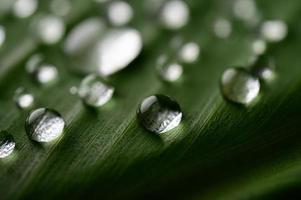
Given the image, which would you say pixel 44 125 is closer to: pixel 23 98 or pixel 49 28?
pixel 23 98

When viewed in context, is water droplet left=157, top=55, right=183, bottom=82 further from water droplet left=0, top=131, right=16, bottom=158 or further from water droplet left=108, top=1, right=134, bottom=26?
water droplet left=0, top=131, right=16, bottom=158

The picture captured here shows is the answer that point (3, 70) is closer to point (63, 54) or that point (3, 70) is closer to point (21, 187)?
point (63, 54)

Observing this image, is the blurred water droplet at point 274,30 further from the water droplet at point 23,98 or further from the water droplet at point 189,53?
the water droplet at point 23,98

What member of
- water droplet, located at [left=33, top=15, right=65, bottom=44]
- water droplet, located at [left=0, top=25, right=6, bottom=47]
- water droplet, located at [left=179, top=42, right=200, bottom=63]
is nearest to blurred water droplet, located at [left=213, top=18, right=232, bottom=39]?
water droplet, located at [left=179, top=42, right=200, bottom=63]

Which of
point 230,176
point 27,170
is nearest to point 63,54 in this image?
point 27,170

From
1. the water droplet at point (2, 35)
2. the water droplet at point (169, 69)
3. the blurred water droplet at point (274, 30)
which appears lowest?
the water droplet at point (2, 35)

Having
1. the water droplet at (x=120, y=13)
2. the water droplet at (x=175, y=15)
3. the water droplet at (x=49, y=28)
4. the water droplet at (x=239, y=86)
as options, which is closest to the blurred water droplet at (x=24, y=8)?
the water droplet at (x=49, y=28)
